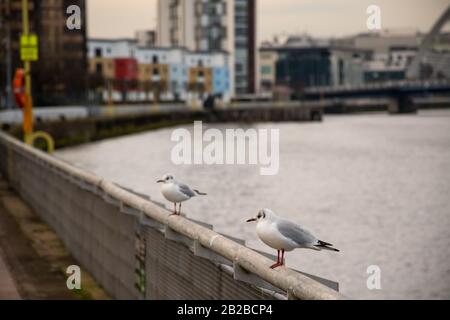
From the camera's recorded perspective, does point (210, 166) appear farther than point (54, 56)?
No

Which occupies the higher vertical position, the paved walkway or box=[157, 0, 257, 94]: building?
box=[157, 0, 257, 94]: building

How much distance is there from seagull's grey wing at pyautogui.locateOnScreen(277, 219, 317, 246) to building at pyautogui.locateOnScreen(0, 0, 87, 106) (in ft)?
298

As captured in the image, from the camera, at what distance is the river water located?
31438 millimetres

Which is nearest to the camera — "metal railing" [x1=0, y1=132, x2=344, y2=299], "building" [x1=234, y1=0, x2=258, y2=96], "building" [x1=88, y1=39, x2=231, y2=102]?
"metal railing" [x1=0, y1=132, x2=344, y2=299]

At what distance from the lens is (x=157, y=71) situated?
179000mm

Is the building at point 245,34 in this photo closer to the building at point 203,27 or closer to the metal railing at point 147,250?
the building at point 203,27

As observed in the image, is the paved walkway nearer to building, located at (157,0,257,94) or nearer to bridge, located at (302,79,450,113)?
bridge, located at (302,79,450,113)

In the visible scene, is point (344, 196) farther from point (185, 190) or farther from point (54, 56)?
point (54, 56)

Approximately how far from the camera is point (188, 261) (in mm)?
10008

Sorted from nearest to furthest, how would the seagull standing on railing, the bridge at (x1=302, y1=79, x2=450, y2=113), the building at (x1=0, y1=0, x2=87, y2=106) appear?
the seagull standing on railing
the building at (x1=0, y1=0, x2=87, y2=106)
the bridge at (x1=302, y1=79, x2=450, y2=113)

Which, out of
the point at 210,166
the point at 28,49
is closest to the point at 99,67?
the point at 210,166

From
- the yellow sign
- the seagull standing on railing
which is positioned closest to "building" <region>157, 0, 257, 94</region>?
the yellow sign

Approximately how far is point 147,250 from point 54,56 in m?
98.7
